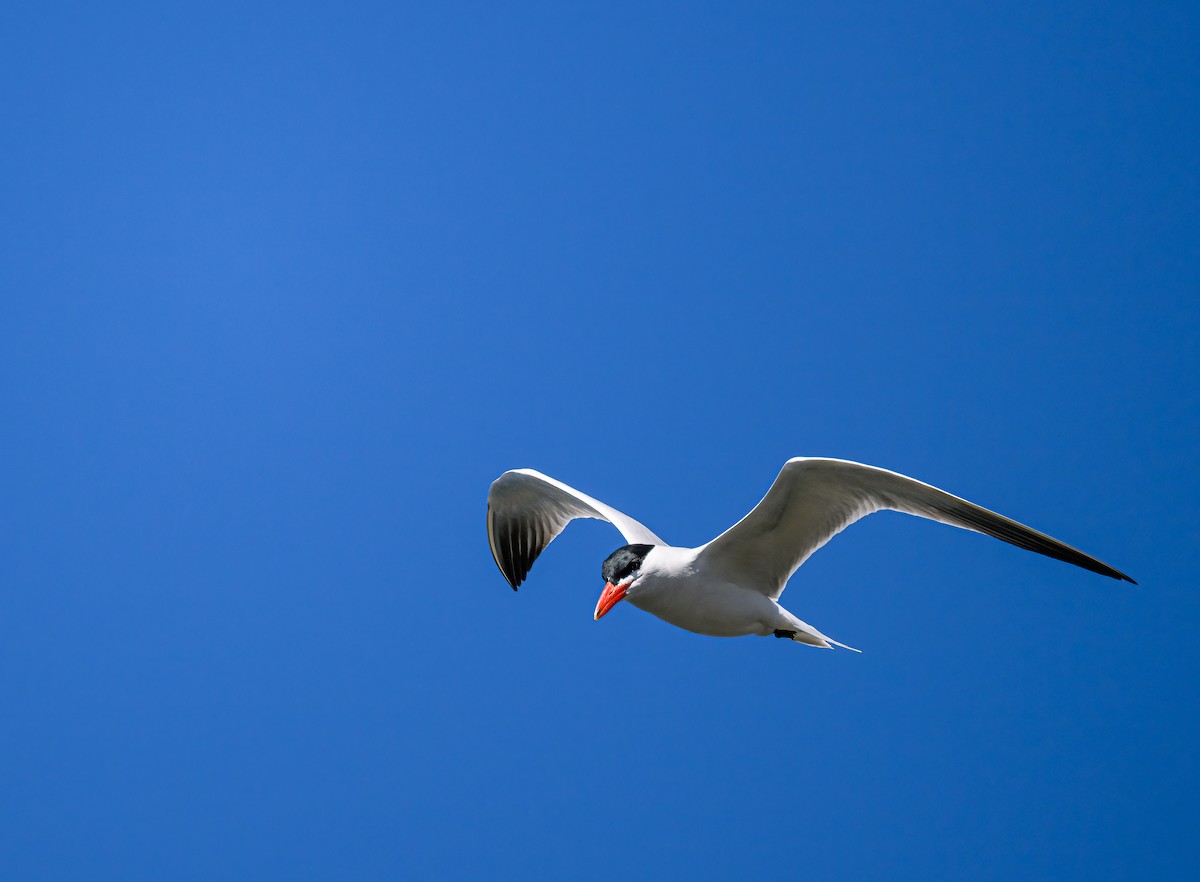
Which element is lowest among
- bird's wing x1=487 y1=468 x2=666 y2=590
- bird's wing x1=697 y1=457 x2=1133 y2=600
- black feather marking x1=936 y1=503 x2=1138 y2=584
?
black feather marking x1=936 y1=503 x2=1138 y2=584

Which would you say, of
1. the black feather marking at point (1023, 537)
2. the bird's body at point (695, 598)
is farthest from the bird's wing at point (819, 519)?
the bird's body at point (695, 598)

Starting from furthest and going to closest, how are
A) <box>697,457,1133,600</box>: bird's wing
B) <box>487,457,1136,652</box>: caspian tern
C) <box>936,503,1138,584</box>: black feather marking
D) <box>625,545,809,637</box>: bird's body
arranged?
<box>625,545,809,637</box>: bird's body, <box>487,457,1136,652</box>: caspian tern, <box>697,457,1133,600</box>: bird's wing, <box>936,503,1138,584</box>: black feather marking

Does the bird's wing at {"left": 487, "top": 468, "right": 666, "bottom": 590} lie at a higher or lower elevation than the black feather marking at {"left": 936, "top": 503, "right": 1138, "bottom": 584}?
higher

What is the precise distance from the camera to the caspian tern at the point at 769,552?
4.55 meters

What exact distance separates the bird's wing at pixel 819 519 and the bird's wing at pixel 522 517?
1.50 metres

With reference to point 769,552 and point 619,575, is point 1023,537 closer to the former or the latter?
point 769,552

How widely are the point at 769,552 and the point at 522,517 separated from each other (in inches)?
84.6

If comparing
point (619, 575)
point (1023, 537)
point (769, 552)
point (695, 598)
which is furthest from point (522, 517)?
point (1023, 537)

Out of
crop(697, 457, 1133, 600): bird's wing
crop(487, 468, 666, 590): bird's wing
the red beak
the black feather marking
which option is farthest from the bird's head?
the black feather marking

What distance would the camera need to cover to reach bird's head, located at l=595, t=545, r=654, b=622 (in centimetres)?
494

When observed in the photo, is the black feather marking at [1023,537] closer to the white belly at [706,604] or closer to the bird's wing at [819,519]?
the bird's wing at [819,519]

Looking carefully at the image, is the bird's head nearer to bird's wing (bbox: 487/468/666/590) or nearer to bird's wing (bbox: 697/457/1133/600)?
bird's wing (bbox: 697/457/1133/600)

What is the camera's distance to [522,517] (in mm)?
6711

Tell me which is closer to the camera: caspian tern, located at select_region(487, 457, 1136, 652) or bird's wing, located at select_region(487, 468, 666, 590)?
caspian tern, located at select_region(487, 457, 1136, 652)
